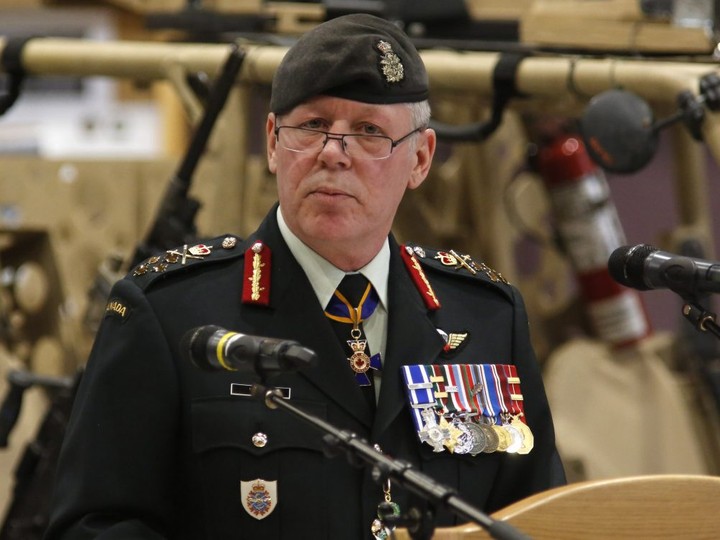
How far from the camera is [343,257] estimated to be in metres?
2.34

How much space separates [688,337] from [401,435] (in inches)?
120

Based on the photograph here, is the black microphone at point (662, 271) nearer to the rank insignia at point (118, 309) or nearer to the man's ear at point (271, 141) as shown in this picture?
the man's ear at point (271, 141)

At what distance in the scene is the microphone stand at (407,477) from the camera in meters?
1.74

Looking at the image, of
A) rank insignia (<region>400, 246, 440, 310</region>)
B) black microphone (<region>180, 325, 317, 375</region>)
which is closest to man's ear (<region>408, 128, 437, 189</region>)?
rank insignia (<region>400, 246, 440, 310</region>)

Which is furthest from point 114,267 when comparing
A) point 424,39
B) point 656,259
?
point 656,259

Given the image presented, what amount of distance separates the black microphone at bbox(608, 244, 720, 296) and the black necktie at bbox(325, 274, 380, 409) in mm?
364

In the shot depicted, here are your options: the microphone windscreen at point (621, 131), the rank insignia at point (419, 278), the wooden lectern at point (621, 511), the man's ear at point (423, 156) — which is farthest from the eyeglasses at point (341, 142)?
the microphone windscreen at point (621, 131)

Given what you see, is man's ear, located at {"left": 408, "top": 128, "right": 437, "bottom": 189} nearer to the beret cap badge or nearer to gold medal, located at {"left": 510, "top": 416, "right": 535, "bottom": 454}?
the beret cap badge

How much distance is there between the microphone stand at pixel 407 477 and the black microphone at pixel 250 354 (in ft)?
0.16

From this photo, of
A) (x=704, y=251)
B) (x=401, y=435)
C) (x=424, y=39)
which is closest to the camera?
(x=401, y=435)

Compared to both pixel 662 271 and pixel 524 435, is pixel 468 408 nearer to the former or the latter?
pixel 524 435

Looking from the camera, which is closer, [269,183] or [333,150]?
[333,150]

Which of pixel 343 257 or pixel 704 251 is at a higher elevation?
pixel 704 251

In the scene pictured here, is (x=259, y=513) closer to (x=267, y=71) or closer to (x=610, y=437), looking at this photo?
(x=267, y=71)
